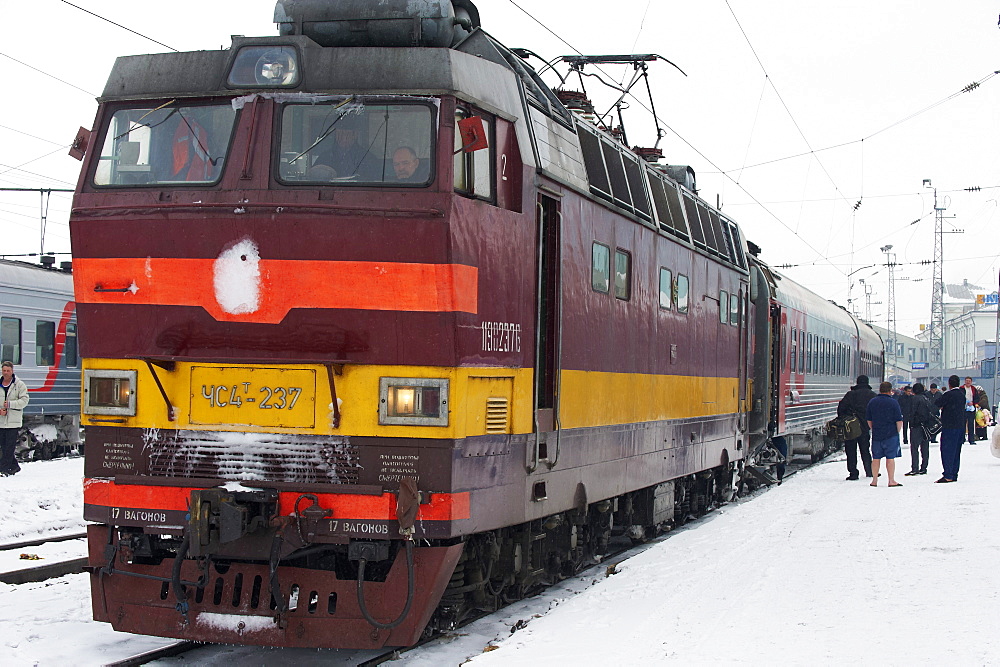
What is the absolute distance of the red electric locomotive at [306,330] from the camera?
6.44 metres

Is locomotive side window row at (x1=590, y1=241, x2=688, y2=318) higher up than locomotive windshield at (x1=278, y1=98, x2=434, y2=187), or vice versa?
locomotive windshield at (x1=278, y1=98, x2=434, y2=187)

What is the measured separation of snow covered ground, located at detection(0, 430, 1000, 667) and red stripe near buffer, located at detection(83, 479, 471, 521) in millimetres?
882

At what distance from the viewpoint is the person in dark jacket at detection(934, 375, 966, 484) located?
16.8 meters

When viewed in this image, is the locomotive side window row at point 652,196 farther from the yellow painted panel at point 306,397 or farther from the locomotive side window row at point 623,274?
the yellow painted panel at point 306,397

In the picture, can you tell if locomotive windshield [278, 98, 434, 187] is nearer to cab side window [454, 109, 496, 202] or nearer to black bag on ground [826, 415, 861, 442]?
cab side window [454, 109, 496, 202]

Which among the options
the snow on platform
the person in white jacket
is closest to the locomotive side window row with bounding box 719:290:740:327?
the snow on platform

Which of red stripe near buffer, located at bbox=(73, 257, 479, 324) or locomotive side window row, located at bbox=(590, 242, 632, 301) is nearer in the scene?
red stripe near buffer, located at bbox=(73, 257, 479, 324)

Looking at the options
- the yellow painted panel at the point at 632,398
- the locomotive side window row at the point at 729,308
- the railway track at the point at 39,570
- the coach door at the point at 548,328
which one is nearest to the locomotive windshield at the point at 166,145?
the coach door at the point at 548,328

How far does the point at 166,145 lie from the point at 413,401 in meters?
2.26

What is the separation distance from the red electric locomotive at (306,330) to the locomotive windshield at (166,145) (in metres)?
0.01

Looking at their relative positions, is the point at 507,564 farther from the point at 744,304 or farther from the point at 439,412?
the point at 744,304

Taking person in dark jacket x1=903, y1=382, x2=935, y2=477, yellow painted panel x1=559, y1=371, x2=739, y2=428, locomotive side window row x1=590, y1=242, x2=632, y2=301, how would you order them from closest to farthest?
yellow painted panel x1=559, y1=371, x2=739, y2=428
locomotive side window row x1=590, y1=242, x2=632, y2=301
person in dark jacket x1=903, y1=382, x2=935, y2=477

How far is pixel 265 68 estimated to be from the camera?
22.4 ft

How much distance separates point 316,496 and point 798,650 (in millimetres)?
2920
